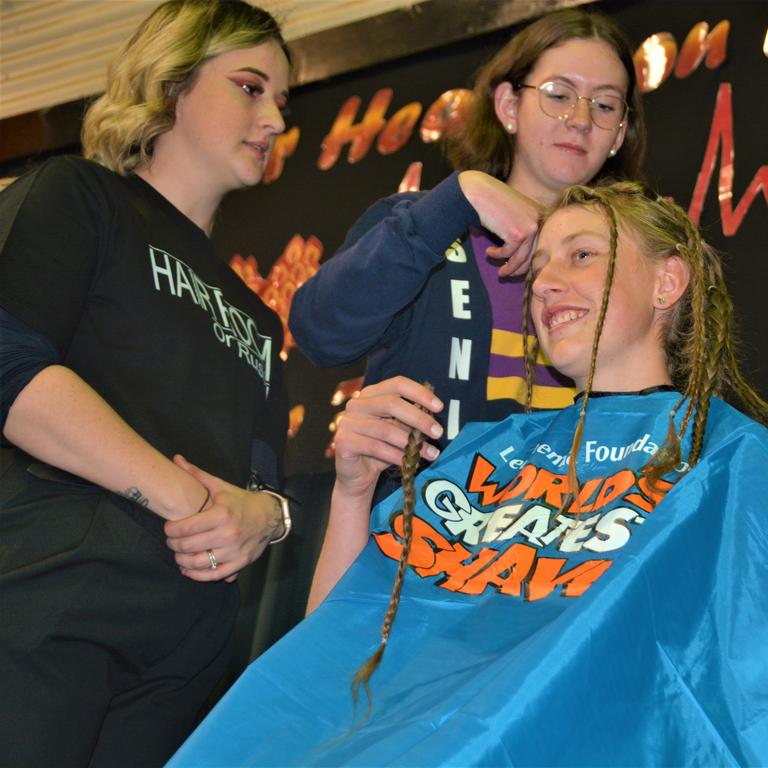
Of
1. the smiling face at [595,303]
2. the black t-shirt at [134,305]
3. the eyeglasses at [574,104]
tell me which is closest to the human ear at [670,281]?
the smiling face at [595,303]

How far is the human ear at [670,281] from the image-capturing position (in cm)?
180

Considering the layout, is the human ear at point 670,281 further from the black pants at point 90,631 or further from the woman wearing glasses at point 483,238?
the black pants at point 90,631

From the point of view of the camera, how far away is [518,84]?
84.7 inches

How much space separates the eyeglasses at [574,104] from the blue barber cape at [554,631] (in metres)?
0.63

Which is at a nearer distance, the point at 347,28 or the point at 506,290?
the point at 506,290

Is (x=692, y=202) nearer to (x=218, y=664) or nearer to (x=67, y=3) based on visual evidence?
(x=218, y=664)

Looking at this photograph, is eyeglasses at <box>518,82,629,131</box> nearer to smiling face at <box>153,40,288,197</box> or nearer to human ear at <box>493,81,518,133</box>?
human ear at <box>493,81,518,133</box>

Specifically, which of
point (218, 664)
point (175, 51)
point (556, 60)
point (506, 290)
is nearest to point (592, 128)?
point (556, 60)

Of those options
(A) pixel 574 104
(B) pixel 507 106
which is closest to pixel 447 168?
(B) pixel 507 106

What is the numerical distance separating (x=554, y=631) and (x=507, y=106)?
123cm

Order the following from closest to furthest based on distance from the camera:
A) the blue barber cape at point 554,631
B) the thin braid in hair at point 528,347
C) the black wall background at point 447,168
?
the blue barber cape at point 554,631, the thin braid in hair at point 528,347, the black wall background at point 447,168

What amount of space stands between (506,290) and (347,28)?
5.93 feet

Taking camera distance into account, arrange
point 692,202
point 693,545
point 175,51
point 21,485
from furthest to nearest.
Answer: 1. point 692,202
2. point 175,51
3. point 21,485
4. point 693,545

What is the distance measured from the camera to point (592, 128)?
2037 millimetres
